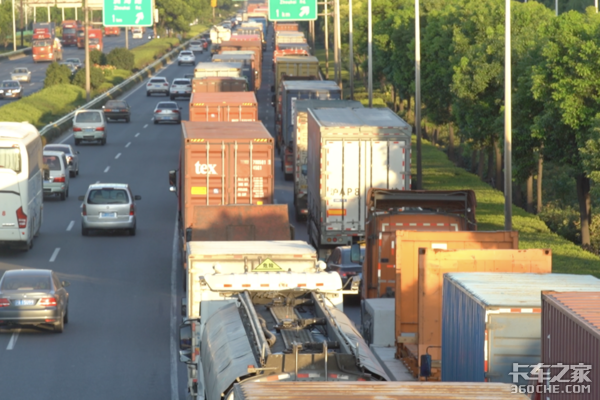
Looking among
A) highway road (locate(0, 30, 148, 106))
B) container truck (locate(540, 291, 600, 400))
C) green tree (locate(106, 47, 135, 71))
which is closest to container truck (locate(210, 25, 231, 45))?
highway road (locate(0, 30, 148, 106))

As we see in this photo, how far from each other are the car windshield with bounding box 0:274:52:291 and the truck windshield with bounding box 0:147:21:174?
7.16 metres

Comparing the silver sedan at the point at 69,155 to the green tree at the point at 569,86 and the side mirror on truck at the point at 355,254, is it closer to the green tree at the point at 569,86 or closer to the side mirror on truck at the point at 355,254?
the green tree at the point at 569,86

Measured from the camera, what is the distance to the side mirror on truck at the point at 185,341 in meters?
13.1

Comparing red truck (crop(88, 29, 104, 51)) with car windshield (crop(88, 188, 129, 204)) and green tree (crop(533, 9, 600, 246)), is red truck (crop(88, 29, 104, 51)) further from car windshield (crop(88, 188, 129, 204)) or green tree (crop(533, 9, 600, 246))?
green tree (crop(533, 9, 600, 246))

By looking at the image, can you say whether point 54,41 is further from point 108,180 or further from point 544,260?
point 544,260

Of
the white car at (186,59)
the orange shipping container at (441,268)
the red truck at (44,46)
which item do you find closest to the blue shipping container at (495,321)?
the orange shipping container at (441,268)

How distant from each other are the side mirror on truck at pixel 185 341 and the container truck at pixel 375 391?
535 cm

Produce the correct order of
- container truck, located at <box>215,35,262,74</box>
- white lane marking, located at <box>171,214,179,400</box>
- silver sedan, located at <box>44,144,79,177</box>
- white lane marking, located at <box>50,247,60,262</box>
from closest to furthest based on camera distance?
white lane marking, located at <box>171,214,179,400</box>
white lane marking, located at <box>50,247,60,262</box>
silver sedan, located at <box>44,144,79,177</box>
container truck, located at <box>215,35,262,74</box>

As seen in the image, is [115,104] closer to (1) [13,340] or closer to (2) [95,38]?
(1) [13,340]

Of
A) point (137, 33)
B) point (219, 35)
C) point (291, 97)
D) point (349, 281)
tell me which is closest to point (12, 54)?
point (219, 35)

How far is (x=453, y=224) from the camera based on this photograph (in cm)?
1961

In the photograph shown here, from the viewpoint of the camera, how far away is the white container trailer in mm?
26391

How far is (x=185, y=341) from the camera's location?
13188 millimetres

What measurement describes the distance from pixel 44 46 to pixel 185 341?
9969 cm
